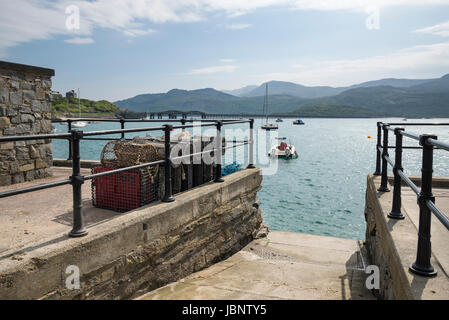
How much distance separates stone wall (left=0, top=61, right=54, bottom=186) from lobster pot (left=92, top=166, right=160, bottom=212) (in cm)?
223

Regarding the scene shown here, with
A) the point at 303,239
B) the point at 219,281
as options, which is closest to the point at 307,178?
the point at 303,239

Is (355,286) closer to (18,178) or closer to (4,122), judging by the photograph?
(18,178)

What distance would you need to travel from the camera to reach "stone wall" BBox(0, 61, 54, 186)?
5680 mm

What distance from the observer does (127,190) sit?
4336mm

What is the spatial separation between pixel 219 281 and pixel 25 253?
7.72 ft

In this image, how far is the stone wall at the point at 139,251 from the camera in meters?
2.68

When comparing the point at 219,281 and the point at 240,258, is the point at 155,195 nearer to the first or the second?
the point at 219,281

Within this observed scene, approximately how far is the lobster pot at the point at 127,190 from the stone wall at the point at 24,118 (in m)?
2.23

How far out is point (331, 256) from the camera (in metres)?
7.16

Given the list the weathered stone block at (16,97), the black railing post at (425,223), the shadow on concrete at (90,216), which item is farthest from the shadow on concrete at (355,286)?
the weathered stone block at (16,97)

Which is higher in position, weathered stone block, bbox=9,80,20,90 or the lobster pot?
weathered stone block, bbox=9,80,20,90

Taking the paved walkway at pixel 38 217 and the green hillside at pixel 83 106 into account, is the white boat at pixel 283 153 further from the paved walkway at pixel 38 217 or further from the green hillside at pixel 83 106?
the green hillside at pixel 83 106

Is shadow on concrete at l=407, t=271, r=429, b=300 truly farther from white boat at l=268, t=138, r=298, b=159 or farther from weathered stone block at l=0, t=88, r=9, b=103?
white boat at l=268, t=138, r=298, b=159

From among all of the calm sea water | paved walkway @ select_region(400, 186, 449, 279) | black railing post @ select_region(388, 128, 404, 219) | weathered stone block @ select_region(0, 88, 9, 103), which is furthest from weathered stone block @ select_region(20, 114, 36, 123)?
the calm sea water
